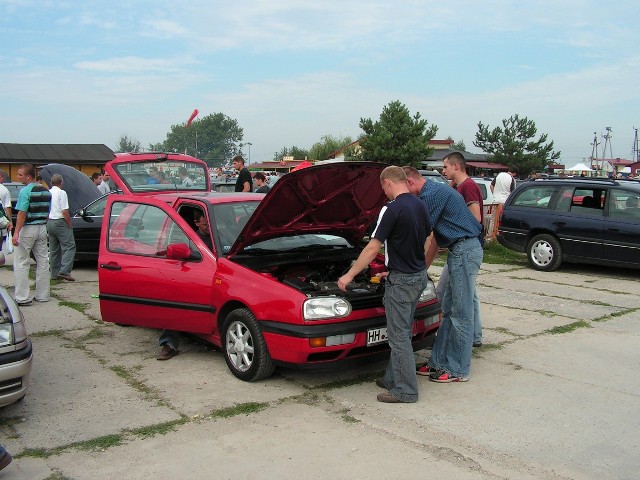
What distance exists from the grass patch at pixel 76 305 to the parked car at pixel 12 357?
3.78 metres

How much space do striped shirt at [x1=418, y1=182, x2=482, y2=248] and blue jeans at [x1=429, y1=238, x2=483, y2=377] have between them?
90mm

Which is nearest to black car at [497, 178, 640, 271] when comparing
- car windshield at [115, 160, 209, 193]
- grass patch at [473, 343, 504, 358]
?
grass patch at [473, 343, 504, 358]

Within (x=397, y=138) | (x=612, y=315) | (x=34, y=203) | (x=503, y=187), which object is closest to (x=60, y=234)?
(x=34, y=203)

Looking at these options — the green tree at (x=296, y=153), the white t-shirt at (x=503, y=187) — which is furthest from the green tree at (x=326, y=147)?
the white t-shirt at (x=503, y=187)

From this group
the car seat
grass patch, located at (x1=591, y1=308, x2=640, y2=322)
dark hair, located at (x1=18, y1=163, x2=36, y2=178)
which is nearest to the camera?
grass patch, located at (x1=591, y1=308, x2=640, y2=322)

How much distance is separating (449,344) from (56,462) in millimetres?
3245

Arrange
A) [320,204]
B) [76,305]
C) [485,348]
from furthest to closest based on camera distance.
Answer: [76,305] → [485,348] → [320,204]

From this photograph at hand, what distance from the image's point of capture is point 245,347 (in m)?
5.39

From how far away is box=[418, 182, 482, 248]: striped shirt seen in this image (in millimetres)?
5449

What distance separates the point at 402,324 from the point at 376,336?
364 mm

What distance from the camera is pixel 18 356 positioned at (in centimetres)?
442

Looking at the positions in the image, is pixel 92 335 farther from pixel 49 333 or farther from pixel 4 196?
pixel 4 196

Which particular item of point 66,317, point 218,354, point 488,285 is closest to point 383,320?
point 218,354

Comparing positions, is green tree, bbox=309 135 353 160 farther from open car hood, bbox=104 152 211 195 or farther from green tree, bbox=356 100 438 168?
open car hood, bbox=104 152 211 195
